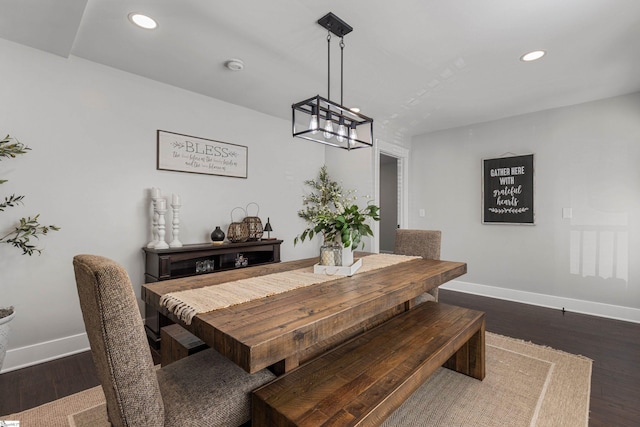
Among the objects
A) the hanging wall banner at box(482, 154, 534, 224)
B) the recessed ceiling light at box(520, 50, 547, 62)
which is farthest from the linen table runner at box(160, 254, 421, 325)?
the hanging wall banner at box(482, 154, 534, 224)

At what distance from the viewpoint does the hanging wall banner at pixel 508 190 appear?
3.90 metres

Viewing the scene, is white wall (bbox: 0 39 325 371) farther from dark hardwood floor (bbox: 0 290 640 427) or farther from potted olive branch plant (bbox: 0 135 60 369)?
dark hardwood floor (bbox: 0 290 640 427)

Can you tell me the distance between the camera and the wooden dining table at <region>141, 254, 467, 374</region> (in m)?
0.99

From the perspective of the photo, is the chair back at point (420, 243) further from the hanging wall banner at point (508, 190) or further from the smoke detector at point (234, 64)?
the smoke detector at point (234, 64)

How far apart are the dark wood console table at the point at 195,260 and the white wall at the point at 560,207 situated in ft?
9.06

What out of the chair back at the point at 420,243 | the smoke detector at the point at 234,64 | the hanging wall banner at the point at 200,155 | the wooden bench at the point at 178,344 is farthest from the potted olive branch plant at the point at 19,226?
the chair back at the point at 420,243

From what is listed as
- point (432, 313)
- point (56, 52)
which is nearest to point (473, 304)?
point (432, 313)

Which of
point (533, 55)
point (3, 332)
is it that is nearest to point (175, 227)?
point (3, 332)

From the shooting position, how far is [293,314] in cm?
119

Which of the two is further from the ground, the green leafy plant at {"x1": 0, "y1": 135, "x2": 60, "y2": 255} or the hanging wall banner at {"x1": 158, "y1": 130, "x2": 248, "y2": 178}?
the hanging wall banner at {"x1": 158, "y1": 130, "x2": 248, "y2": 178}

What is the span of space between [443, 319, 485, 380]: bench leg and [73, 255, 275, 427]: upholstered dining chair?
1699mm

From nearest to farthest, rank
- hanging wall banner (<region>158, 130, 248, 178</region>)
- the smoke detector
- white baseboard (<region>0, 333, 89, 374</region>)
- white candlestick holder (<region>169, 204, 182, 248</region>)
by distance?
white baseboard (<region>0, 333, 89, 374</region>), the smoke detector, white candlestick holder (<region>169, 204, 182, 248</region>), hanging wall banner (<region>158, 130, 248, 178</region>)

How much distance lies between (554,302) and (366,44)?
371cm

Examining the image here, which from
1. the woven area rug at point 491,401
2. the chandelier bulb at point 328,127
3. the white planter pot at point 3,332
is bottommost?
the woven area rug at point 491,401
